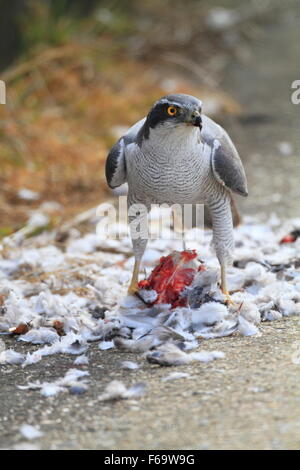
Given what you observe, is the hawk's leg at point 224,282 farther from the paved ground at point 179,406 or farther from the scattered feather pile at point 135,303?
the paved ground at point 179,406

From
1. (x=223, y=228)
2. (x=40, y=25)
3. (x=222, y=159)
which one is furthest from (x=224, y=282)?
(x=40, y=25)

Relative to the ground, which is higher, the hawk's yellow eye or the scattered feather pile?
the hawk's yellow eye

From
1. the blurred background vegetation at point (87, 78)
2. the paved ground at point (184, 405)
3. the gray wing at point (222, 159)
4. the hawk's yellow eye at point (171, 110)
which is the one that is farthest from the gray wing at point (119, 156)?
the blurred background vegetation at point (87, 78)

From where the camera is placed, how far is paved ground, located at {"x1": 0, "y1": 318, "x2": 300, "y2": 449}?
2.95 meters

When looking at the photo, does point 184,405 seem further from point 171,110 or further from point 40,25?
point 40,25

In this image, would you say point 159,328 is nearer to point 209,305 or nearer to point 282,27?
point 209,305

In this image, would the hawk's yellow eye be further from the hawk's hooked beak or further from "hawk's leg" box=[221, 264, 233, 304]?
"hawk's leg" box=[221, 264, 233, 304]

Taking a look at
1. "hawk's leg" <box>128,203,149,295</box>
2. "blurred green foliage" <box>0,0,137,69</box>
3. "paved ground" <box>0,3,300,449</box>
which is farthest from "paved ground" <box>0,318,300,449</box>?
"blurred green foliage" <box>0,0,137,69</box>

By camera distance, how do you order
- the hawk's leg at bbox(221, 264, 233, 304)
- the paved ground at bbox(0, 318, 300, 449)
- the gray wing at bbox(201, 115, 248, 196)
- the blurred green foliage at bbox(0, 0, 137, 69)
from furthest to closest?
1. the blurred green foliage at bbox(0, 0, 137, 69)
2. the hawk's leg at bbox(221, 264, 233, 304)
3. the gray wing at bbox(201, 115, 248, 196)
4. the paved ground at bbox(0, 318, 300, 449)

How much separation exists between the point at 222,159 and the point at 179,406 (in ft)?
4.38

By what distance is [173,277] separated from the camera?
4.27 meters

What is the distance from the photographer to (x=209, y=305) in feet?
13.5

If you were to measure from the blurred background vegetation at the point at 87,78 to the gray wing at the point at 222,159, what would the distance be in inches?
81.6

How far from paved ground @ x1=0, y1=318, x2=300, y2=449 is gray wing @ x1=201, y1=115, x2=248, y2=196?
79cm
